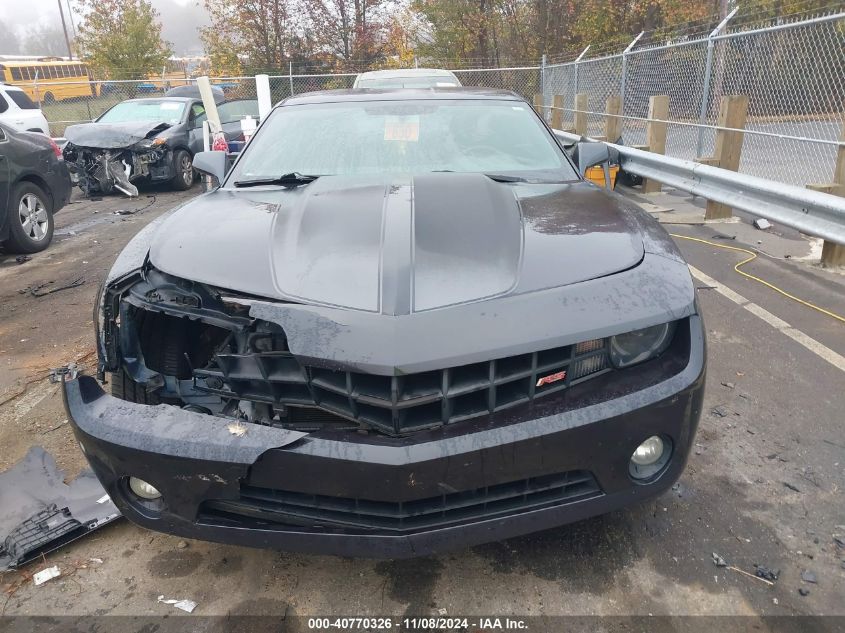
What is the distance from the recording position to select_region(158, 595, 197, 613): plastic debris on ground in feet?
6.87

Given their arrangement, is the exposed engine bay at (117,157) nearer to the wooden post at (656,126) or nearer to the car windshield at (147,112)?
the car windshield at (147,112)

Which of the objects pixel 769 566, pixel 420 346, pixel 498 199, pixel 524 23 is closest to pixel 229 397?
pixel 420 346

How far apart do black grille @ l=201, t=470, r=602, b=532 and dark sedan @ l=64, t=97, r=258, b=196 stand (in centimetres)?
916

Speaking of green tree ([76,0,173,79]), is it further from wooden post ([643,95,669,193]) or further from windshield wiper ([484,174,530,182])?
windshield wiper ([484,174,530,182])

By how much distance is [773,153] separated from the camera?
727 cm

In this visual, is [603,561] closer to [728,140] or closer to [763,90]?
[728,140]

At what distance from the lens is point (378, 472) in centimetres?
172

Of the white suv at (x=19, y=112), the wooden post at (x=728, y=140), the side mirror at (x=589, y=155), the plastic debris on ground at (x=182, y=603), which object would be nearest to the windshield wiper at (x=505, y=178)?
the side mirror at (x=589, y=155)

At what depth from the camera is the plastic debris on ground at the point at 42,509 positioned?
2350mm

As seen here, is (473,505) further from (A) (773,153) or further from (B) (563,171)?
(A) (773,153)

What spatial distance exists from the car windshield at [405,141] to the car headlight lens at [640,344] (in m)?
1.25

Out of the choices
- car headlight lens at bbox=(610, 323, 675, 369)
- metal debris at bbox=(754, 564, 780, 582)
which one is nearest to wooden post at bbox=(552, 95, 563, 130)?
car headlight lens at bbox=(610, 323, 675, 369)

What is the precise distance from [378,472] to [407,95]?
2648 millimetres

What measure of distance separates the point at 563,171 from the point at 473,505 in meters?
1.95
